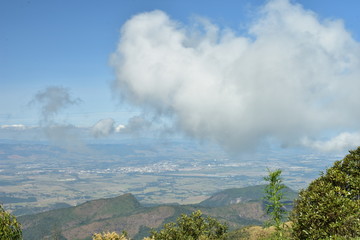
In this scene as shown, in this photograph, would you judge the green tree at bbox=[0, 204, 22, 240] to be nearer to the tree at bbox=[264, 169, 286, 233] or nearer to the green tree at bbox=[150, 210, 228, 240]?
the tree at bbox=[264, 169, 286, 233]

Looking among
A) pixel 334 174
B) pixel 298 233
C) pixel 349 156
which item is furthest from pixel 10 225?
pixel 349 156

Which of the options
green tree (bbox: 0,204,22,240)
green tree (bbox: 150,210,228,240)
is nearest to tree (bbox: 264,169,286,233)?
green tree (bbox: 0,204,22,240)

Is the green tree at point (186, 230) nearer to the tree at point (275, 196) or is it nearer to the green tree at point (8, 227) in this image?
the green tree at point (8, 227)

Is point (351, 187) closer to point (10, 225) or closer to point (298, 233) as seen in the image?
point (298, 233)

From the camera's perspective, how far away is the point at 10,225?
4750 cm

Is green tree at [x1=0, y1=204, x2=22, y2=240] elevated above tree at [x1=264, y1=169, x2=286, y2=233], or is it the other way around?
tree at [x1=264, y1=169, x2=286, y2=233]

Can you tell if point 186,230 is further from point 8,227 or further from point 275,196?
point 275,196

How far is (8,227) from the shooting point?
46594mm

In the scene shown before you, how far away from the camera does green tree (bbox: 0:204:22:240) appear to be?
45.4 metres

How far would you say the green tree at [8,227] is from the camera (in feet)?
149

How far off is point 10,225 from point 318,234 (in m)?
43.5

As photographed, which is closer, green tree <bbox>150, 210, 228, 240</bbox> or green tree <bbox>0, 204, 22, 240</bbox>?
green tree <bbox>0, 204, 22, 240</bbox>

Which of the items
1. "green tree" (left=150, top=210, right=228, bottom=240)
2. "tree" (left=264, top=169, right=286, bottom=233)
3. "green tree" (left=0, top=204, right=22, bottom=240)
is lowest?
"green tree" (left=150, top=210, right=228, bottom=240)

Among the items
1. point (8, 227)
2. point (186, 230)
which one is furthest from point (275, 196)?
point (186, 230)
